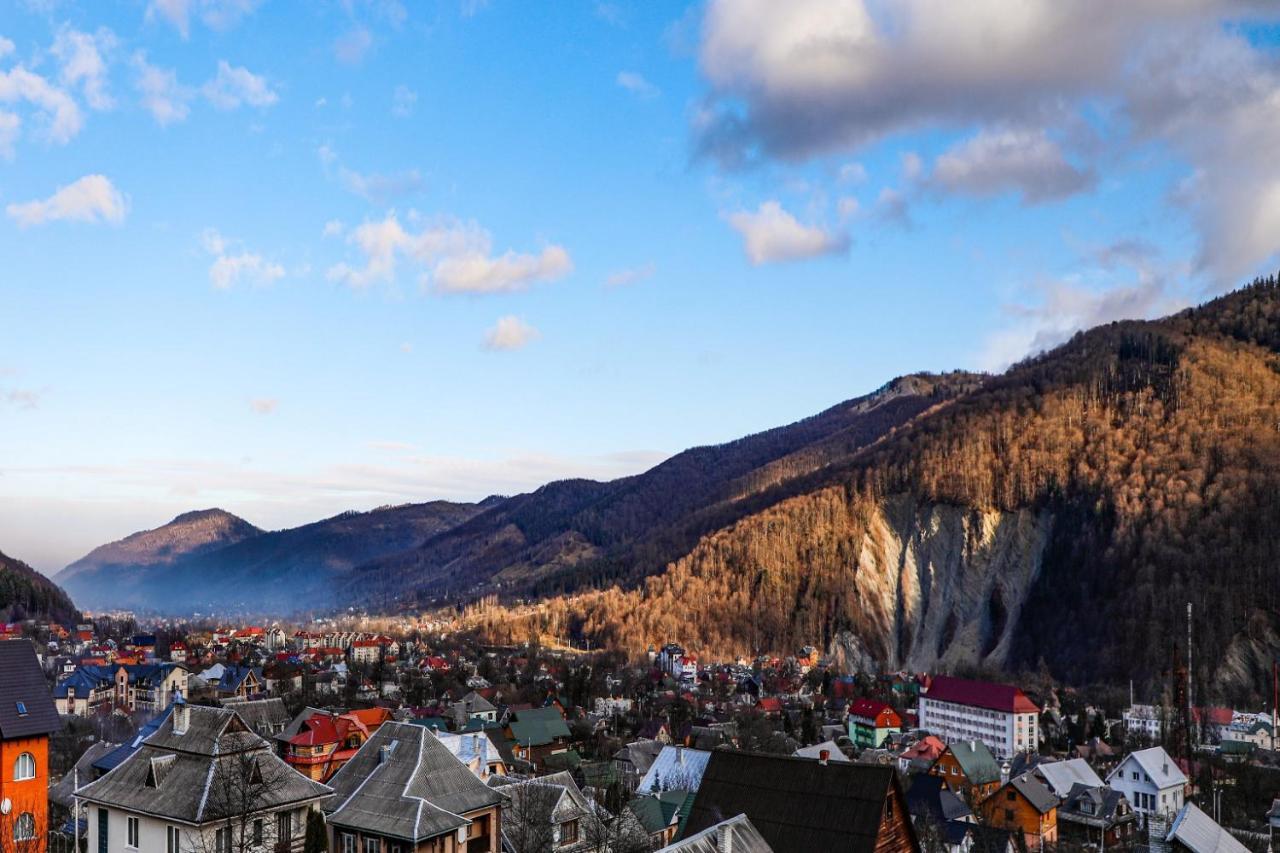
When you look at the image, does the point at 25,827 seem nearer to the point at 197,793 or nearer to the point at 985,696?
the point at 197,793

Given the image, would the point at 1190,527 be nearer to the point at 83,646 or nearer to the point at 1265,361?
the point at 1265,361

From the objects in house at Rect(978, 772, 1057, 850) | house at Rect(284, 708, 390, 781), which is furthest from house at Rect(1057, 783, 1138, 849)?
house at Rect(284, 708, 390, 781)

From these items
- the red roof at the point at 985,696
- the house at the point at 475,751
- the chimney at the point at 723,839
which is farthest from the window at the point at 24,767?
the red roof at the point at 985,696

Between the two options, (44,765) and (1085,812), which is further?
(1085,812)

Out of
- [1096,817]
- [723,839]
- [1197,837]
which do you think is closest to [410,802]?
[723,839]

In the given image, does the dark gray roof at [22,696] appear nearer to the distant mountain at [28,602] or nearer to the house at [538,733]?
the house at [538,733]

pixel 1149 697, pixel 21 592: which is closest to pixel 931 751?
pixel 1149 697
